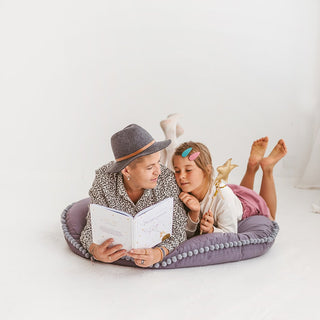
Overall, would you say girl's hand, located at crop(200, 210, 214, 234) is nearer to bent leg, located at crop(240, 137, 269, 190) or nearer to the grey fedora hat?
the grey fedora hat

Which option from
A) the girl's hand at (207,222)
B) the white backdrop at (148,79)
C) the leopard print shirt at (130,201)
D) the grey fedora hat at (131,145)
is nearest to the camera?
the grey fedora hat at (131,145)

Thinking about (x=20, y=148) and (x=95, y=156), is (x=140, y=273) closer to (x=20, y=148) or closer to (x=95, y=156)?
(x=95, y=156)

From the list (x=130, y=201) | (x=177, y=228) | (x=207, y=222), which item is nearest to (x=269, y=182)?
(x=207, y=222)

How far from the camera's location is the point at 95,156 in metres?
4.07

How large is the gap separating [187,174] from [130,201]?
0.31 meters

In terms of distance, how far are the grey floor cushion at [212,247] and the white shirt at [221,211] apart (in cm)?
7

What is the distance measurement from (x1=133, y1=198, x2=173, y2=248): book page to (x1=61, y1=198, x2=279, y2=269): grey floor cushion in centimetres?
13

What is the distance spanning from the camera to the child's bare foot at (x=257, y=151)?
2895 millimetres

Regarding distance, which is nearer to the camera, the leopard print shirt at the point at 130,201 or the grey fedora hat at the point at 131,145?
the grey fedora hat at the point at 131,145

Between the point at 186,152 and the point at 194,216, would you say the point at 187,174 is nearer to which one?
the point at 186,152

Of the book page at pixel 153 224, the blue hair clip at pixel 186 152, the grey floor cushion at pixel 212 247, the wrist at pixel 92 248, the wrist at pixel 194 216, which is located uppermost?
the blue hair clip at pixel 186 152

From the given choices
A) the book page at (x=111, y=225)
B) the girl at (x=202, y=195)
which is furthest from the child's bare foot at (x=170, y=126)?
the book page at (x=111, y=225)

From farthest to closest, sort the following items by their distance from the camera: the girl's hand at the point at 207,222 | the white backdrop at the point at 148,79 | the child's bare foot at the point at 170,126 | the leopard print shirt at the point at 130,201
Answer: the white backdrop at the point at 148,79
the child's bare foot at the point at 170,126
the girl's hand at the point at 207,222
the leopard print shirt at the point at 130,201

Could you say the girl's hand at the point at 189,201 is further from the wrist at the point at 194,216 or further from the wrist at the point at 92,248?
the wrist at the point at 92,248
